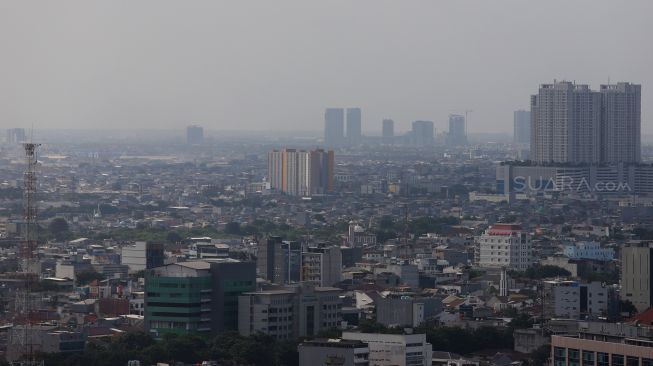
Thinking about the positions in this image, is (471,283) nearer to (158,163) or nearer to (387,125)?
(158,163)

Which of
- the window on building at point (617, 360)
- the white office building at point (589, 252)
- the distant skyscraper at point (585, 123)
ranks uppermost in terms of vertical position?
the distant skyscraper at point (585, 123)

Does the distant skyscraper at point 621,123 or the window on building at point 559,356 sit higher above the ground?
the distant skyscraper at point 621,123

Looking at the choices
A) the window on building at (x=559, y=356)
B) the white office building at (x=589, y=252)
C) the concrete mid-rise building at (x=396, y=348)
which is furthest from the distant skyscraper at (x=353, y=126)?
the window on building at (x=559, y=356)

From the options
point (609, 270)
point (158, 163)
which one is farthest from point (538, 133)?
point (609, 270)

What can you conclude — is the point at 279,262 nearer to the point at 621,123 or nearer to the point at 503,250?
the point at 503,250

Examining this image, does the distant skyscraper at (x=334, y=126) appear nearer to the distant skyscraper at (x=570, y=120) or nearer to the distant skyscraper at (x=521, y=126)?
the distant skyscraper at (x=521, y=126)

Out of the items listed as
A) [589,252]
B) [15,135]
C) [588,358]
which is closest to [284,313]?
[588,358]
